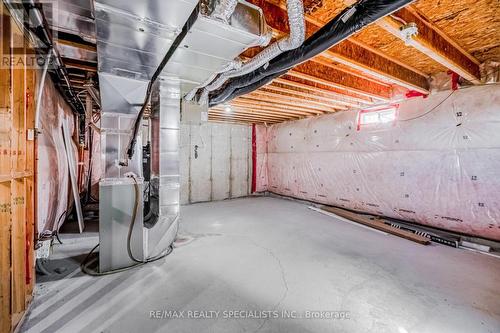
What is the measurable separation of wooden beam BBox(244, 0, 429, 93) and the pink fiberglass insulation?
2850 mm

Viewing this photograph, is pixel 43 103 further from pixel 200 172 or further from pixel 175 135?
pixel 200 172

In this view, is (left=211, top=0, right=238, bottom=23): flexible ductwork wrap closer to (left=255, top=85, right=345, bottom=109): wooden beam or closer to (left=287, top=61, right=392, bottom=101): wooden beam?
(left=287, top=61, right=392, bottom=101): wooden beam

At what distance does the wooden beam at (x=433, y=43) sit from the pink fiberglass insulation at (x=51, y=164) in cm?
379

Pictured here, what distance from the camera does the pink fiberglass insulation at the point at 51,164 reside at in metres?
2.65

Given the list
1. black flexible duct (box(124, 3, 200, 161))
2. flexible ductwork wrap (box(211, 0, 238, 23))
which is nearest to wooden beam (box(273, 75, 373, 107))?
black flexible duct (box(124, 3, 200, 161))

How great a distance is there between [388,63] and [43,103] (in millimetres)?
4356

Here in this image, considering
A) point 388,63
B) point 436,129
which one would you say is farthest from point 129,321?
point 436,129

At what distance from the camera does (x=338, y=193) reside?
4.99 meters

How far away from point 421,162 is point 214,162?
185 inches

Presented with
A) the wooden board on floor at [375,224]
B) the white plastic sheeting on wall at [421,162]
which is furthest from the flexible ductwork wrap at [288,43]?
the wooden board on floor at [375,224]

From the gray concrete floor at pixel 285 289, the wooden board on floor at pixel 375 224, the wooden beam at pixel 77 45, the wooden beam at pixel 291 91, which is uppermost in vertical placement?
the wooden beam at pixel 291 91

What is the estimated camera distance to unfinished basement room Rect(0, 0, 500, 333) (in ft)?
4.93

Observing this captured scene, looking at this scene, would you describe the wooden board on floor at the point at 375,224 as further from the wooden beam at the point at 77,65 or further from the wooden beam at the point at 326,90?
the wooden beam at the point at 77,65

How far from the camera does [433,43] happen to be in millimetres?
2062
